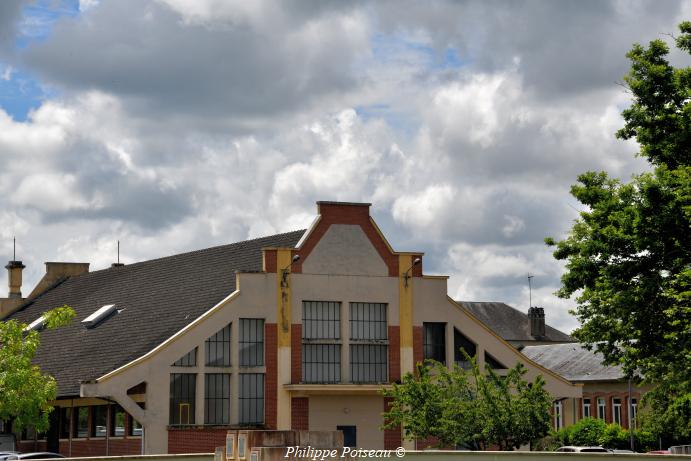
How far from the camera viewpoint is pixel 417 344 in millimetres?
56312

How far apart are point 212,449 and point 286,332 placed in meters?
5.94

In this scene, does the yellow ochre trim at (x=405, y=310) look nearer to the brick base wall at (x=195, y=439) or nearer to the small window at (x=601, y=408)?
the brick base wall at (x=195, y=439)

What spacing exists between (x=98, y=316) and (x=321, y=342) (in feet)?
44.3

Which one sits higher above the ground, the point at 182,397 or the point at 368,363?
the point at 368,363

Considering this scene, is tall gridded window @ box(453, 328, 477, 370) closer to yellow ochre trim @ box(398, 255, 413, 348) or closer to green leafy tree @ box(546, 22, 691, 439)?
yellow ochre trim @ box(398, 255, 413, 348)

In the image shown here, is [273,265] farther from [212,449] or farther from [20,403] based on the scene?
[20,403]

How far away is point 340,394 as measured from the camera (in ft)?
179

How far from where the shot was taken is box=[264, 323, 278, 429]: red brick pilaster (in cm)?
5353

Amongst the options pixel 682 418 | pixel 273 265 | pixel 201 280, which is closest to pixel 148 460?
pixel 273 265

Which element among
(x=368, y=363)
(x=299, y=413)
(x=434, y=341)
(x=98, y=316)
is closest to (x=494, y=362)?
(x=434, y=341)

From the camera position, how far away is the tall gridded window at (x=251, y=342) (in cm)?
5359

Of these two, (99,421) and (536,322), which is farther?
(536,322)

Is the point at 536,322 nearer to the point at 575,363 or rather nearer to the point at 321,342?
the point at 575,363

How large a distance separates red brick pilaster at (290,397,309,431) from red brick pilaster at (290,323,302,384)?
2.93 ft
